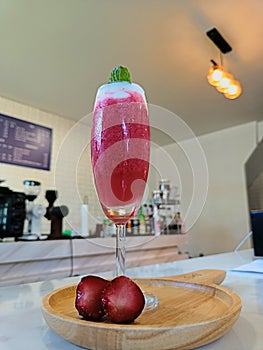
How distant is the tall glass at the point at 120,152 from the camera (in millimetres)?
409

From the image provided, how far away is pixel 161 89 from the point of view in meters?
2.46

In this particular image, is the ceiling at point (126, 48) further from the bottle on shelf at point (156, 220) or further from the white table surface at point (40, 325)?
the white table surface at point (40, 325)

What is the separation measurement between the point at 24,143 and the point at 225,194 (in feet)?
7.62

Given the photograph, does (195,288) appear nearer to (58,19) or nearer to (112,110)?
→ (112,110)

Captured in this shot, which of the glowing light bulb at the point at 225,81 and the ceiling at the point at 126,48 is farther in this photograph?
the glowing light bulb at the point at 225,81

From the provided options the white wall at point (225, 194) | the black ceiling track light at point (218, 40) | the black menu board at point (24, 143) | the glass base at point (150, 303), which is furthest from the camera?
the white wall at point (225, 194)

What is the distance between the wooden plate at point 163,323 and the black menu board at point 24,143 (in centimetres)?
234

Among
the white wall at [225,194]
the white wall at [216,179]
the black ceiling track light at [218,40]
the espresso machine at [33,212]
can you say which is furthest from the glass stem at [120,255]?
the white wall at [225,194]

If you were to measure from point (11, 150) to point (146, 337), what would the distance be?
2565mm

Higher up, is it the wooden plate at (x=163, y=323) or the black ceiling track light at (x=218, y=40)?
the black ceiling track light at (x=218, y=40)

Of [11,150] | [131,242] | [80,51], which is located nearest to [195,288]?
[131,242]

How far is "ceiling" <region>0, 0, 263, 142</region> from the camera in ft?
5.15

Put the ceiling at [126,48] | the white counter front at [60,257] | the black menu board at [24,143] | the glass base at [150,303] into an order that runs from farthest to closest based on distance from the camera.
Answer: the black menu board at [24,143] < the ceiling at [126,48] < the white counter front at [60,257] < the glass base at [150,303]

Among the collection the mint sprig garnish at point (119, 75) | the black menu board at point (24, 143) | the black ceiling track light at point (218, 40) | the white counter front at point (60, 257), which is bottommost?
the white counter front at point (60, 257)
